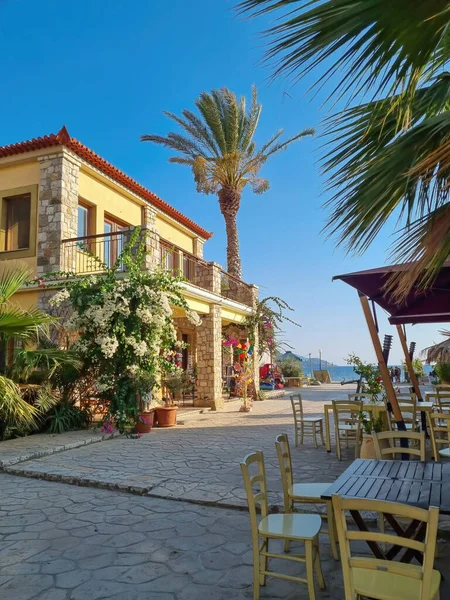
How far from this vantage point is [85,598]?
10.3 ft

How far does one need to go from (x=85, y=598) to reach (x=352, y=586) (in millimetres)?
1927

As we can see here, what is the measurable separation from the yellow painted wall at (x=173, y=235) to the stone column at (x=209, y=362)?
Result: 14.5ft

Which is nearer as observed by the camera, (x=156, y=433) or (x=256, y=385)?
(x=156, y=433)

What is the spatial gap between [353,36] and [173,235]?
16.4 metres

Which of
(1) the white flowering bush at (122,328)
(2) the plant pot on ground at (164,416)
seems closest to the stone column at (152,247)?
(1) the white flowering bush at (122,328)

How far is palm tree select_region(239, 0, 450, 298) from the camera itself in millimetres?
2018

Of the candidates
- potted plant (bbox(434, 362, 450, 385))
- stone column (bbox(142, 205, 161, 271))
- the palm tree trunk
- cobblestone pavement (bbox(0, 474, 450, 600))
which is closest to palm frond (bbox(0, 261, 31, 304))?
stone column (bbox(142, 205, 161, 271))

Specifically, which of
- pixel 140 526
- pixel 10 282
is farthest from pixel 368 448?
pixel 10 282

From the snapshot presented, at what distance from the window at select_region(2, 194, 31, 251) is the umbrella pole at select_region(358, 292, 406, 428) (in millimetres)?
10516

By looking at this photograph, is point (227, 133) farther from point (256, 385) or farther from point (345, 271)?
point (345, 271)

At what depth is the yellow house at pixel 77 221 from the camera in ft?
40.1

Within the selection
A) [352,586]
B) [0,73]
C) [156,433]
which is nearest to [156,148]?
[0,73]

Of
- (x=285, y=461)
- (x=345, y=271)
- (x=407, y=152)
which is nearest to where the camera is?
(x=407, y=152)

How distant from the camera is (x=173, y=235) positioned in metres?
18.2
